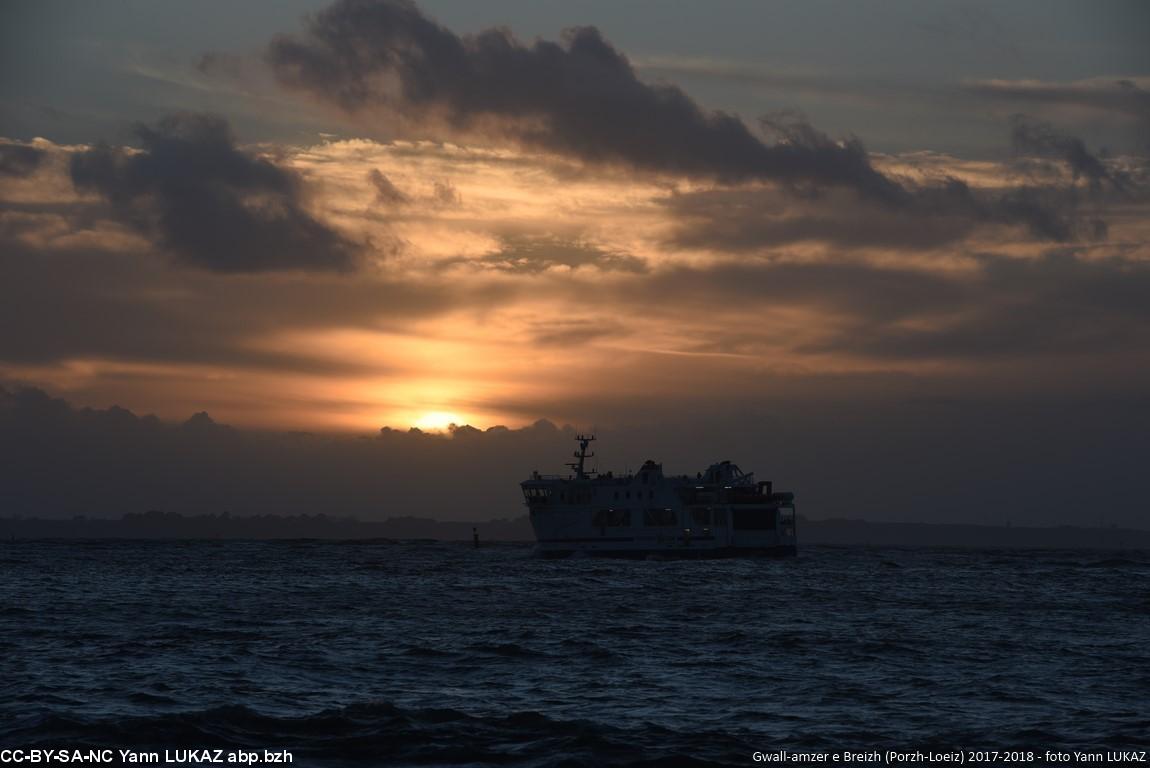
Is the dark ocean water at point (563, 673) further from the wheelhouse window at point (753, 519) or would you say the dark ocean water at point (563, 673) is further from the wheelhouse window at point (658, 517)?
the wheelhouse window at point (753, 519)

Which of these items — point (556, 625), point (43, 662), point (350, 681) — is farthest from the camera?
point (556, 625)

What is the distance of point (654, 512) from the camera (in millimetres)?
140375

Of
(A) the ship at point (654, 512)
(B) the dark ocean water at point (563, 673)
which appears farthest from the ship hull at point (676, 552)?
(B) the dark ocean water at point (563, 673)

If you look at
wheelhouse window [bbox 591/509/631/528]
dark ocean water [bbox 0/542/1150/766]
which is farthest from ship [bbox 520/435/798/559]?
dark ocean water [bbox 0/542/1150/766]

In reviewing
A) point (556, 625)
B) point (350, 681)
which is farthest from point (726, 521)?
point (350, 681)

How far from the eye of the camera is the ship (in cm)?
13988

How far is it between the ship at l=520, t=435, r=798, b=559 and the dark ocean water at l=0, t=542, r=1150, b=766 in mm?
51161

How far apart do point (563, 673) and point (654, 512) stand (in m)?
98.2

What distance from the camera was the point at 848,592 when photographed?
3644 inches

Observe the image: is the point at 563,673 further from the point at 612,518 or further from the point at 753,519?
the point at 753,519

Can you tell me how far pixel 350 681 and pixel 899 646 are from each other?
24823 millimetres

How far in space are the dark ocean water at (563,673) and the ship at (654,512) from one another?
51161 mm

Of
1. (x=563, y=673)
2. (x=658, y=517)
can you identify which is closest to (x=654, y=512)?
(x=658, y=517)

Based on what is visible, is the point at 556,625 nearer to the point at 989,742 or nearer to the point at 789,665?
the point at 789,665
